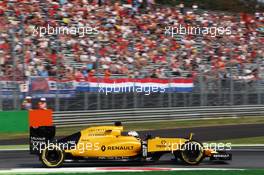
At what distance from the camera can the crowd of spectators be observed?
19156 mm

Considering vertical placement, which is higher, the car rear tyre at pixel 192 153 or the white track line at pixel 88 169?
the car rear tyre at pixel 192 153

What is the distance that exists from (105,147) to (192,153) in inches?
65.5

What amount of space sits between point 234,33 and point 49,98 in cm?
1168

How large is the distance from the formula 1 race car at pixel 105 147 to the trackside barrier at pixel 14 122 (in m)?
7.35

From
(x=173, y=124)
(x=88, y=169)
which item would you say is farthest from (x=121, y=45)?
(x=88, y=169)

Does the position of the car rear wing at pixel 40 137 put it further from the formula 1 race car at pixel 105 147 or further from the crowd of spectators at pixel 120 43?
the crowd of spectators at pixel 120 43

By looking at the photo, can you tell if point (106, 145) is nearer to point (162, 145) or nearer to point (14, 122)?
point (162, 145)

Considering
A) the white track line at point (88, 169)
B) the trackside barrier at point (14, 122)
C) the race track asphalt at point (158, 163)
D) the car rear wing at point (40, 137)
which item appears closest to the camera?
the white track line at point (88, 169)

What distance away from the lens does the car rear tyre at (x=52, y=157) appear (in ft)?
35.6

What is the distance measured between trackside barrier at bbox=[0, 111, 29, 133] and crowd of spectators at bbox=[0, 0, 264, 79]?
46.4 inches

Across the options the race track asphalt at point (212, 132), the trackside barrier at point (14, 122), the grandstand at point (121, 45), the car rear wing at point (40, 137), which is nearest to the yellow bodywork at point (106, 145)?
the car rear wing at point (40, 137)

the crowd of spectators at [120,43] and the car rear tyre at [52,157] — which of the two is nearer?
the car rear tyre at [52,157]

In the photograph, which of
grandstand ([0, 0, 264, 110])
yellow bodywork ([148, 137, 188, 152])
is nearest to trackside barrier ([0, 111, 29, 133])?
grandstand ([0, 0, 264, 110])

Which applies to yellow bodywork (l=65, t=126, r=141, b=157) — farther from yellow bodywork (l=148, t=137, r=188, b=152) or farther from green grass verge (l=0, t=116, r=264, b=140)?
green grass verge (l=0, t=116, r=264, b=140)
